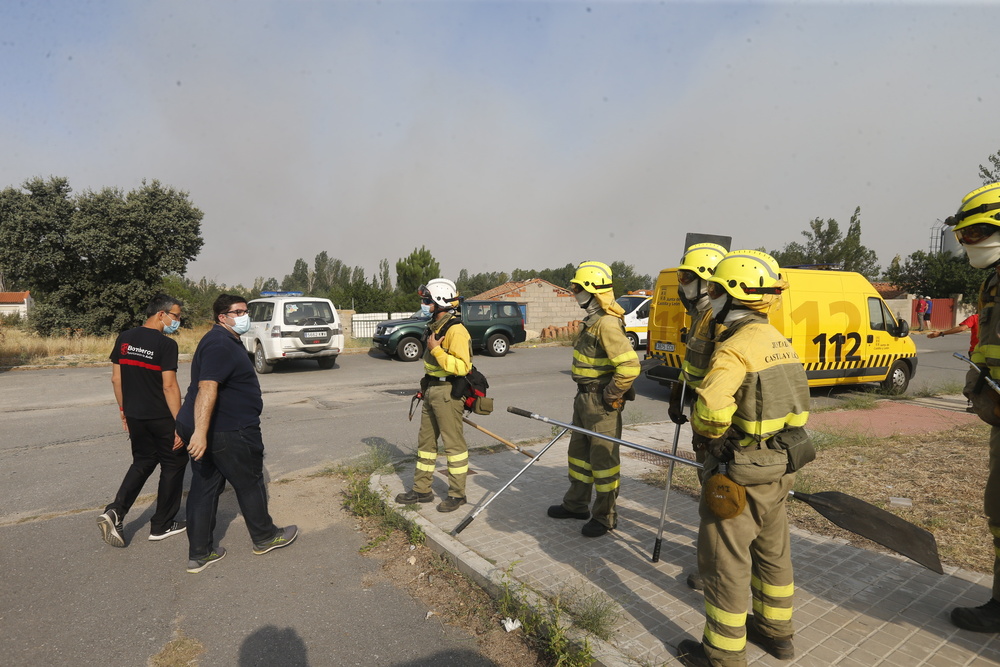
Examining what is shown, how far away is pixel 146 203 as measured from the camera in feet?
76.6

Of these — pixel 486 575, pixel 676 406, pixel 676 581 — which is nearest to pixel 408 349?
pixel 486 575

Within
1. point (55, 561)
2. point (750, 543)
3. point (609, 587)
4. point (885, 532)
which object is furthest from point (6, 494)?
point (885, 532)

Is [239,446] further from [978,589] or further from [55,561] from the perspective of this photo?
[978,589]

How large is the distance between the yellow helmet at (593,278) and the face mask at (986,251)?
2106mm

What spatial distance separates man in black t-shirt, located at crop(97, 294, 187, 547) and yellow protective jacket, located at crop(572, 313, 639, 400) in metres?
3.04

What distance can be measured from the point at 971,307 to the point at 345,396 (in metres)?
37.2

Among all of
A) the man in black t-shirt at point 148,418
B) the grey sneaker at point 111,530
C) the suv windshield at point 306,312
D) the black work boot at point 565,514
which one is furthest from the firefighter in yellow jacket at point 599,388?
the suv windshield at point 306,312

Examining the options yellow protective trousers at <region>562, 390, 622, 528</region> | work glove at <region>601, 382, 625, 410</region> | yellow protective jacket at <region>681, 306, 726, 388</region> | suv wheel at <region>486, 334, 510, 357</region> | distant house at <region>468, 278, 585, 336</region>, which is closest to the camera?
yellow protective jacket at <region>681, 306, 726, 388</region>

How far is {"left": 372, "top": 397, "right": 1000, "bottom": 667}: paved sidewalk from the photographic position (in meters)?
2.78

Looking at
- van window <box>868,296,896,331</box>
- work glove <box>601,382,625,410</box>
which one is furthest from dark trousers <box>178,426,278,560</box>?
van window <box>868,296,896,331</box>

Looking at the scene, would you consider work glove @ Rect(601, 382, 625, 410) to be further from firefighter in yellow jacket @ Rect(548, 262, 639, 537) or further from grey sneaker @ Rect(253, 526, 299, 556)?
grey sneaker @ Rect(253, 526, 299, 556)

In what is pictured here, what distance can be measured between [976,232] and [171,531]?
554cm

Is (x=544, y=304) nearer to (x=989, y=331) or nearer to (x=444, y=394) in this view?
(x=444, y=394)

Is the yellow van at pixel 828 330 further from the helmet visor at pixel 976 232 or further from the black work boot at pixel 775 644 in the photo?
the black work boot at pixel 775 644
